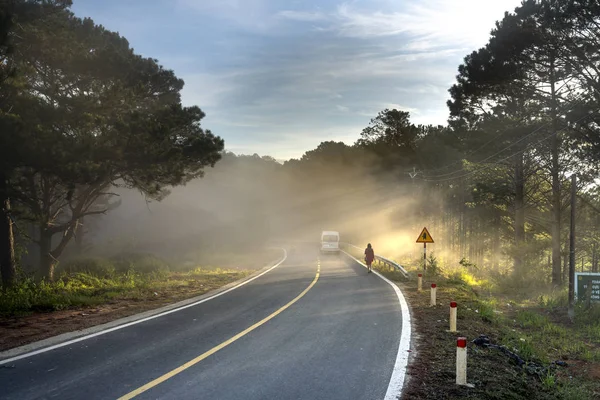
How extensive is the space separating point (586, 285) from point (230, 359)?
55.1ft

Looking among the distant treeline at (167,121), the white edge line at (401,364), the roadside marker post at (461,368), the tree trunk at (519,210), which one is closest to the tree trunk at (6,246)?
the distant treeline at (167,121)

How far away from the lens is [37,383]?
5887 mm

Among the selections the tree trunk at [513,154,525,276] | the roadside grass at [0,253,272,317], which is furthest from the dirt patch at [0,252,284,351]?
the tree trunk at [513,154,525,276]

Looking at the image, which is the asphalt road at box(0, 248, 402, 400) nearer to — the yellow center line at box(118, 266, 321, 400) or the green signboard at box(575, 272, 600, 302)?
the yellow center line at box(118, 266, 321, 400)

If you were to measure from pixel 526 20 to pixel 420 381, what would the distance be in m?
21.3

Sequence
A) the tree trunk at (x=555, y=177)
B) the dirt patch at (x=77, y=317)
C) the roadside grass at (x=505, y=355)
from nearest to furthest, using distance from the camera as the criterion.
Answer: the roadside grass at (x=505, y=355) → the dirt patch at (x=77, y=317) → the tree trunk at (x=555, y=177)

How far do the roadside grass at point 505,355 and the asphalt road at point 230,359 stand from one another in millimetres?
717

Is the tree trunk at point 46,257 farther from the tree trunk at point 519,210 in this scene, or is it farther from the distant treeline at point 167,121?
the tree trunk at point 519,210

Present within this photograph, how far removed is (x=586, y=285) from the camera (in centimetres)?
1717

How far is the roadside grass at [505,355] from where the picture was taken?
6.25 meters

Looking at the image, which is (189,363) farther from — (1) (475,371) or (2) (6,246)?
(2) (6,246)

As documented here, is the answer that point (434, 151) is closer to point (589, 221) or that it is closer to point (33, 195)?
point (589, 221)

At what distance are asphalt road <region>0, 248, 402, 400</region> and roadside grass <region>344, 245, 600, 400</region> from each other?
0.72m

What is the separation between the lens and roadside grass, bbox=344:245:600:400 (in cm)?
625
